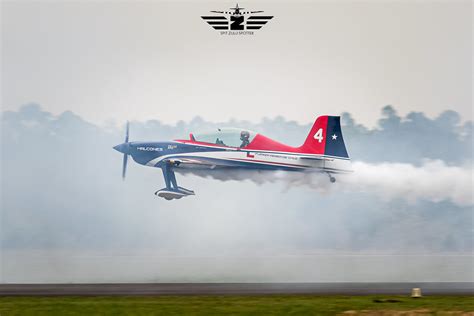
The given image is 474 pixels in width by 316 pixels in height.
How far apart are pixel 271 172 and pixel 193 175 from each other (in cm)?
289

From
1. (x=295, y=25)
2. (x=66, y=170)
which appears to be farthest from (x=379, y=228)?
(x=66, y=170)

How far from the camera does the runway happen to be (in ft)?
69.0

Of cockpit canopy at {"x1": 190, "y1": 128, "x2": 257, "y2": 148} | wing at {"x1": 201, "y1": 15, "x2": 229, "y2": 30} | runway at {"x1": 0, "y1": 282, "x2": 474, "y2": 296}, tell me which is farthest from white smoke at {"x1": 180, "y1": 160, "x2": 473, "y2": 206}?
wing at {"x1": 201, "y1": 15, "x2": 229, "y2": 30}

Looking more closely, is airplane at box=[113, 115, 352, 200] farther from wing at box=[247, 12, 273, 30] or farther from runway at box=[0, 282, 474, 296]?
runway at box=[0, 282, 474, 296]

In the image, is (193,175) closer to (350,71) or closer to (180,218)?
(180,218)

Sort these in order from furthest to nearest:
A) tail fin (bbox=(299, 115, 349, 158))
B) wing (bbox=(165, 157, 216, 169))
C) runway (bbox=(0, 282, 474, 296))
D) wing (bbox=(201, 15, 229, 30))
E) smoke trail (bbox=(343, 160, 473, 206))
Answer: smoke trail (bbox=(343, 160, 473, 206)) → wing (bbox=(201, 15, 229, 30)) → wing (bbox=(165, 157, 216, 169)) → tail fin (bbox=(299, 115, 349, 158)) → runway (bbox=(0, 282, 474, 296))

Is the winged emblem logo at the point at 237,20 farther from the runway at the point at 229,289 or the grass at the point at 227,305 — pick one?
the grass at the point at 227,305

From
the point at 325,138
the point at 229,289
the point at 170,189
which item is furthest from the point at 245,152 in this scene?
the point at 229,289

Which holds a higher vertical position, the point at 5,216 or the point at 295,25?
the point at 295,25

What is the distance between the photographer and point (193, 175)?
26.0 meters

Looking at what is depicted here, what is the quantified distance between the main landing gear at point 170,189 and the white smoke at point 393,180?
0.52 m

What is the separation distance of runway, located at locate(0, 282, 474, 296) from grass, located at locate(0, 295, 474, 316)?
2.70 ft

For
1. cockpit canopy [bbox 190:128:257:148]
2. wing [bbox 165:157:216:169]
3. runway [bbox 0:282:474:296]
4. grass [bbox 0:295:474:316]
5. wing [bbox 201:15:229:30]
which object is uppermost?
wing [bbox 201:15:229:30]

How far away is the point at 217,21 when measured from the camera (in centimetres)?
2602
